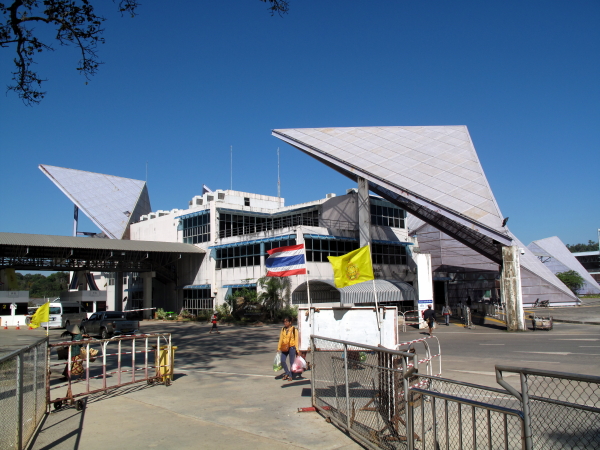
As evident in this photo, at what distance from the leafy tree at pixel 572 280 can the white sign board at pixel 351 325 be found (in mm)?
65924

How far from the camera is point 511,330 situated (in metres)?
26.5

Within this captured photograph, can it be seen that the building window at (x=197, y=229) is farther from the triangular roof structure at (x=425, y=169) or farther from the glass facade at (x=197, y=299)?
the triangular roof structure at (x=425, y=169)

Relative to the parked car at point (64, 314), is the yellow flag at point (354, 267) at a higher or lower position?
higher

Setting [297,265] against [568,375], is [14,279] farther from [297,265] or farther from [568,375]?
[568,375]

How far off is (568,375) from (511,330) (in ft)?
82.5

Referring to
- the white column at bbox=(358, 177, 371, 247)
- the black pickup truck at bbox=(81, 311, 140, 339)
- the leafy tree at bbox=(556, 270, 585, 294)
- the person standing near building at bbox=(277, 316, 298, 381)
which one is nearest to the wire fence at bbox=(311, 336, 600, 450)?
the person standing near building at bbox=(277, 316, 298, 381)

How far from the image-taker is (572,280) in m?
67.6

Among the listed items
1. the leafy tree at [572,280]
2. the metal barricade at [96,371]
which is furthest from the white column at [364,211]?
the leafy tree at [572,280]

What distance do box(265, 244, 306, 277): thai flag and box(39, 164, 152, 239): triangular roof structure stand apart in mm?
51672

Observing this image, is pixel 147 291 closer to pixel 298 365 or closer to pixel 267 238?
pixel 267 238

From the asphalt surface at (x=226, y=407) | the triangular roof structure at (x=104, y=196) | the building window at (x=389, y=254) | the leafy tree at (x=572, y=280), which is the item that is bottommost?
the asphalt surface at (x=226, y=407)

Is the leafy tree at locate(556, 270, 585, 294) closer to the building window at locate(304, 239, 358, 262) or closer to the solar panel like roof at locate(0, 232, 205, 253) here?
the building window at locate(304, 239, 358, 262)

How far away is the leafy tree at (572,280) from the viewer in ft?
222

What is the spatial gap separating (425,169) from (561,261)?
167ft
